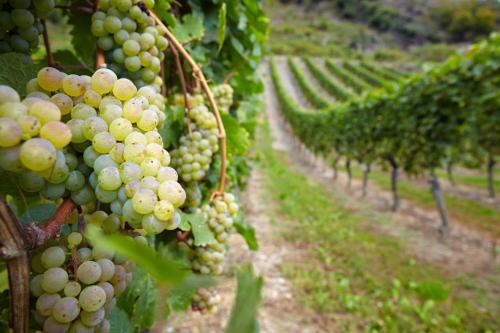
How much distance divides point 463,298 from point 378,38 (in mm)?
74351

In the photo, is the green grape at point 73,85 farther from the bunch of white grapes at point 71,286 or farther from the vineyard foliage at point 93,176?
the bunch of white grapes at point 71,286

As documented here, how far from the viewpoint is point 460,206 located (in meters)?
9.19

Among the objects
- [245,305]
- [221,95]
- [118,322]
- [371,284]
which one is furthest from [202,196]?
[371,284]

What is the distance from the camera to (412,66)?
43156 mm

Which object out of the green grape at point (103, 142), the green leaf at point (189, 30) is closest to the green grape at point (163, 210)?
the green grape at point (103, 142)

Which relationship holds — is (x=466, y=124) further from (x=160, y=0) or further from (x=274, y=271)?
(x=160, y=0)

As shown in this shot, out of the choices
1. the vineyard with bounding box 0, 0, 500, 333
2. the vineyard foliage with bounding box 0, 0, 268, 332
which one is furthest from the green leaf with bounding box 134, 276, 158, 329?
the vineyard foliage with bounding box 0, 0, 268, 332

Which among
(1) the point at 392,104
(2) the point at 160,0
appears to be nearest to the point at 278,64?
(1) the point at 392,104

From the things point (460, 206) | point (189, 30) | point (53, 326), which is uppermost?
point (189, 30)

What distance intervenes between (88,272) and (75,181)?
13 cm

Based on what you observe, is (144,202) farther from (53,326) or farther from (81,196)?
(53,326)

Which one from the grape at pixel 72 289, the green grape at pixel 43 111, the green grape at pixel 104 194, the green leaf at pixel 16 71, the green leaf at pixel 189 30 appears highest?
the green leaf at pixel 189 30

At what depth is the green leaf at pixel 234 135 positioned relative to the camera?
123 cm

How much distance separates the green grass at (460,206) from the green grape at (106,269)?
26.7 ft
